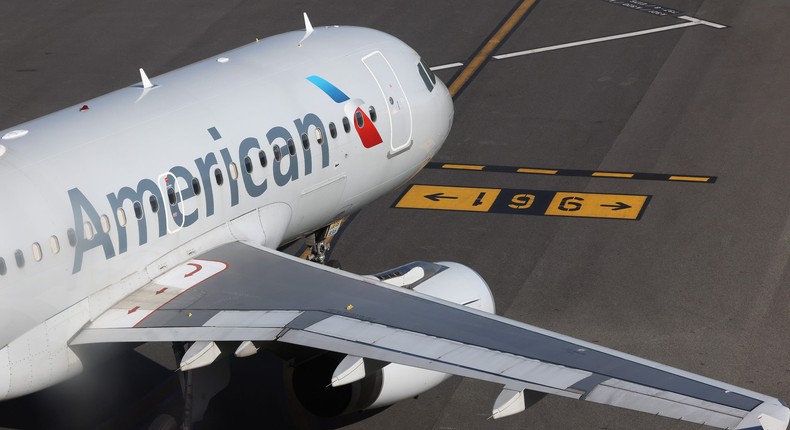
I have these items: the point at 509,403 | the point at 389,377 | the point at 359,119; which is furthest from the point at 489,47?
the point at 509,403

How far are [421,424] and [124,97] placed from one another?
8262 mm

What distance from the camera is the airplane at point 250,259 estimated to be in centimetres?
1730

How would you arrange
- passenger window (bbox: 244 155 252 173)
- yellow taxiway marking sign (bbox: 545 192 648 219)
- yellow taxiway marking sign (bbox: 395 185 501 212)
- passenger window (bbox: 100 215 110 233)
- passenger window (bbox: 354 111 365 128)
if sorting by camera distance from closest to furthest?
1. passenger window (bbox: 100 215 110 233)
2. passenger window (bbox: 244 155 252 173)
3. passenger window (bbox: 354 111 365 128)
4. yellow taxiway marking sign (bbox: 545 192 648 219)
5. yellow taxiway marking sign (bbox: 395 185 501 212)

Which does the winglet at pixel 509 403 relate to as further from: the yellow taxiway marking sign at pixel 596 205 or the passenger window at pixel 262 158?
the yellow taxiway marking sign at pixel 596 205

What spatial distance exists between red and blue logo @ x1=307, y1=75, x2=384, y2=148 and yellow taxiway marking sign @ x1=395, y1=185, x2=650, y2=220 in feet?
21.0

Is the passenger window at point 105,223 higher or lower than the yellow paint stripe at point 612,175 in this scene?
higher

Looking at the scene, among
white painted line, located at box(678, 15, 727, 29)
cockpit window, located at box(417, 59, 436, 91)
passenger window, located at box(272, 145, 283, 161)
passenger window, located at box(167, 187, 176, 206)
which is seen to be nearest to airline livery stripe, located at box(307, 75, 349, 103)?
passenger window, located at box(272, 145, 283, 161)

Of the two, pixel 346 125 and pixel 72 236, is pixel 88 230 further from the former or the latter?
pixel 346 125

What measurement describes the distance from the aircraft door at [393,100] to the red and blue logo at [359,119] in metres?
0.58

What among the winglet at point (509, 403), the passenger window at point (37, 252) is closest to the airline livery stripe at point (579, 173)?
the passenger window at point (37, 252)

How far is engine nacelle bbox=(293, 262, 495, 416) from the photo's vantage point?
68.1ft

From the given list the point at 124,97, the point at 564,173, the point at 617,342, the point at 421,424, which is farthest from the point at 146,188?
the point at 564,173

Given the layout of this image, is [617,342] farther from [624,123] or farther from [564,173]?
[624,123]

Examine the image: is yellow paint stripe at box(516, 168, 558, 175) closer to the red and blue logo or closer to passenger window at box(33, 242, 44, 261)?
the red and blue logo
